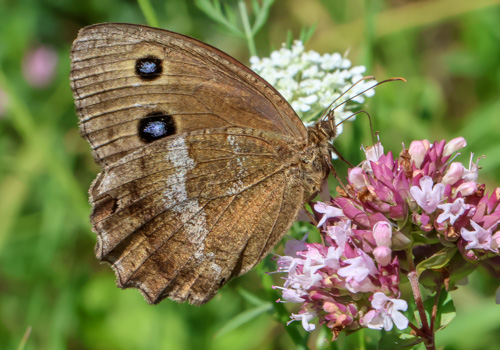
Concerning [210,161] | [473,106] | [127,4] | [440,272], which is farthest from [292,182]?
[127,4]

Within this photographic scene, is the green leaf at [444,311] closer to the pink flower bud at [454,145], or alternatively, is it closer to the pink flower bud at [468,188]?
the pink flower bud at [468,188]

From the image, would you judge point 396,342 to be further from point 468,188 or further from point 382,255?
point 468,188

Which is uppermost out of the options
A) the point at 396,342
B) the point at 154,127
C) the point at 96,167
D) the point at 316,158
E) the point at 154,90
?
the point at 96,167

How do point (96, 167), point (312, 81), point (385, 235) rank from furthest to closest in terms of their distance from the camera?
point (96, 167) < point (312, 81) < point (385, 235)

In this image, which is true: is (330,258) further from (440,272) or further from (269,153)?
(269,153)

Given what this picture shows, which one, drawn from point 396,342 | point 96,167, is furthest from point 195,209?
point 96,167

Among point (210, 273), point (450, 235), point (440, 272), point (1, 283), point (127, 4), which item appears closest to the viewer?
point (450, 235)
